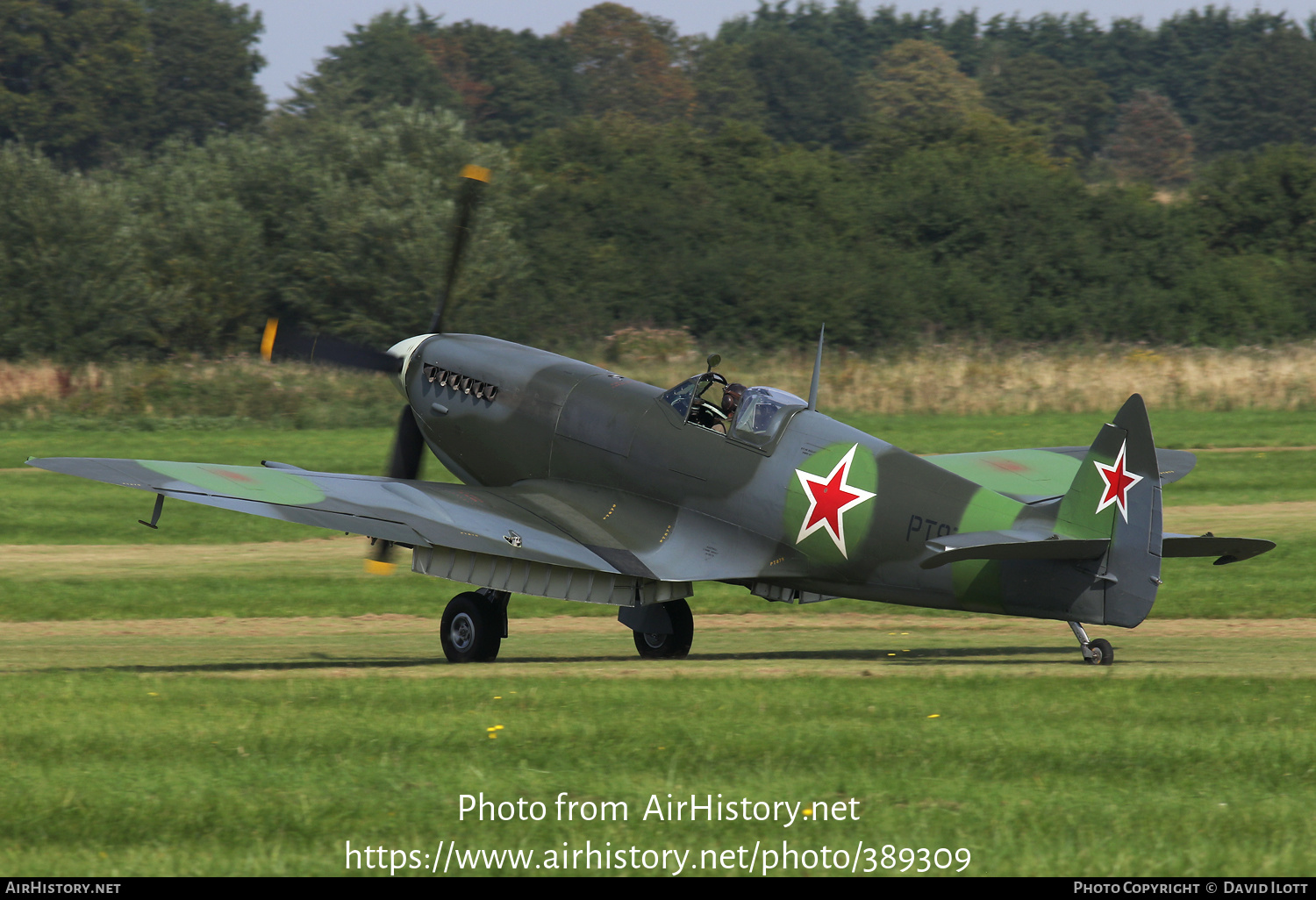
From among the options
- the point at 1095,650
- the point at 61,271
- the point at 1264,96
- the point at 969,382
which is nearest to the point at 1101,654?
the point at 1095,650

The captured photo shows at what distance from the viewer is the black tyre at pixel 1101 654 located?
439 inches

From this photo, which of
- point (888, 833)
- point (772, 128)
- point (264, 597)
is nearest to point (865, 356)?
point (264, 597)

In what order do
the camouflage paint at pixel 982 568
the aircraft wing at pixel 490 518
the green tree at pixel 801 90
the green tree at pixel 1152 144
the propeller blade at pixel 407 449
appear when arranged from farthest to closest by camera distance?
the green tree at pixel 801 90 < the green tree at pixel 1152 144 < the propeller blade at pixel 407 449 < the aircraft wing at pixel 490 518 < the camouflage paint at pixel 982 568

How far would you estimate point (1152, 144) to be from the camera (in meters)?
111

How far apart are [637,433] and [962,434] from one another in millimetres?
16269

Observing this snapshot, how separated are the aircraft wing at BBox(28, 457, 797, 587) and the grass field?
2.97ft

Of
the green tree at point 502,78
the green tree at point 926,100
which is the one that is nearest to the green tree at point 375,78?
the green tree at point 502,78

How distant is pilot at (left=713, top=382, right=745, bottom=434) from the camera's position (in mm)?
12344

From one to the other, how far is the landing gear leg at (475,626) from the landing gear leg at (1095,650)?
14.9ft

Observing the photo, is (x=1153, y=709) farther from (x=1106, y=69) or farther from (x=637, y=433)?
(x=1106, y=69)

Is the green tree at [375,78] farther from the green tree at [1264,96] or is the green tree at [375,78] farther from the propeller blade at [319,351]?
the propeller blade at [319,351]

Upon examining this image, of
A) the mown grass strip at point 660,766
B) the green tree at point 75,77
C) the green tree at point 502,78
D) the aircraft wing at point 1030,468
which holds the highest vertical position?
the green tree at point 502,78

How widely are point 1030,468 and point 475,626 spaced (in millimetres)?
5712

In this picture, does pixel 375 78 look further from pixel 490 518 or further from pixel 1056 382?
pixel 490 518
